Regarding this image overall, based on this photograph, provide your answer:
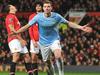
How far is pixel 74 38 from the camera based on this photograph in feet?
74.6

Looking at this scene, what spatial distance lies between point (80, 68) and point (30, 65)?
6886mm

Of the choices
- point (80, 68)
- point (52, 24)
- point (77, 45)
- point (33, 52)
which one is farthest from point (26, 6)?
point (52, 24)

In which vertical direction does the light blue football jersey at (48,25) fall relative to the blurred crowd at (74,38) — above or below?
above

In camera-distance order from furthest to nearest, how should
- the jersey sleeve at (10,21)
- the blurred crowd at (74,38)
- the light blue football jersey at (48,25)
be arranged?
the blurred crowd at (74,38) → the jersey sleeve at (10,21) → the light blue football jersey at (48,25)

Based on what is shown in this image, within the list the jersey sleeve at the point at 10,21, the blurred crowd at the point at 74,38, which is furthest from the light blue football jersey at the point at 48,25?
the blurred crowd at the point at 74,38

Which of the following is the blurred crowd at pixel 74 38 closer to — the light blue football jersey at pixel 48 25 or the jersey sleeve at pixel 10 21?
→ the jersey sleeve at pixel 10 21

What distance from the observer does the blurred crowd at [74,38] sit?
68.6 ft

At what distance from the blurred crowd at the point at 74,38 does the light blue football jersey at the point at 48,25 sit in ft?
29.7

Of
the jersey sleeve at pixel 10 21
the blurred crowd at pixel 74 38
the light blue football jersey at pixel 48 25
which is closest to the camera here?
the light blue football jersey at pixel 48 25

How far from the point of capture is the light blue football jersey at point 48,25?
37.1 feet

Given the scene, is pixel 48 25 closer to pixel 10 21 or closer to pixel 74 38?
pixel 10 21

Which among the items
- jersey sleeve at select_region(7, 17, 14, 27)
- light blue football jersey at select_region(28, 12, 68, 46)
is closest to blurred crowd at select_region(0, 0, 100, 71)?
jersey sleeve at select_region(7, 17, 14, 27)

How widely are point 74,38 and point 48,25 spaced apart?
37.7 feet

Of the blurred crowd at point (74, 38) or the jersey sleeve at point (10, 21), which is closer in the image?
the jersey sleeve at point (10, 21)
